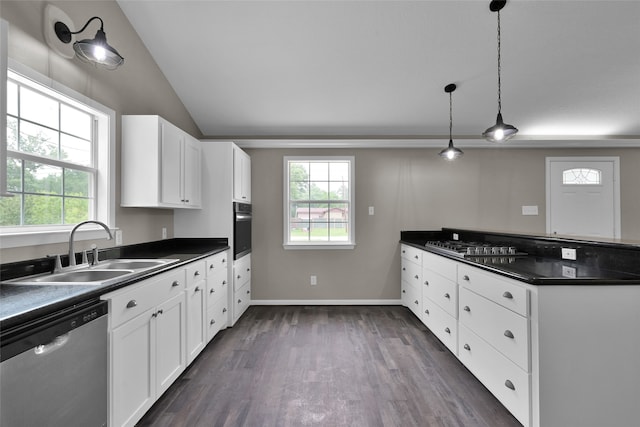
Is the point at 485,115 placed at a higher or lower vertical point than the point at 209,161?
higher

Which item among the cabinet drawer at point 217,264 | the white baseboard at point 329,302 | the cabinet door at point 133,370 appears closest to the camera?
the cabinet door at point 133,370

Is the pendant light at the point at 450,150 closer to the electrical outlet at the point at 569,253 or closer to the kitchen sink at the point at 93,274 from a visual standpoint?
the electrical outlet at the point at 569,253

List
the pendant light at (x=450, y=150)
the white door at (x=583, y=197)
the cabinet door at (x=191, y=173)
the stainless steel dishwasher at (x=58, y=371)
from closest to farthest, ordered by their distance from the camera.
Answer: the stainless steel dishwasher at (x=58, y=371)
the cabinet door at (x=191, y=173)
the pendant light at (x=450, y=150)
the white door at (x=583, y=197)

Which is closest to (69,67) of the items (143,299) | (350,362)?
(143,299)

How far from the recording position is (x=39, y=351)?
1066mm

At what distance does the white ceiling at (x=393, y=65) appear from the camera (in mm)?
2459

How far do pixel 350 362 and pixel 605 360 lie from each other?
165 centimetres

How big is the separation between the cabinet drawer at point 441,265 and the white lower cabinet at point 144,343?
7.23ft

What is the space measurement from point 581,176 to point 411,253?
9.61 ft

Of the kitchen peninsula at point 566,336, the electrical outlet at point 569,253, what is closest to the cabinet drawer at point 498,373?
the kitchen peninsula at point 566,336

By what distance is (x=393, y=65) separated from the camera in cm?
297

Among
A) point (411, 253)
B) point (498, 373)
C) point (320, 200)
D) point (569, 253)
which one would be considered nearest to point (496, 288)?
point (498, 373)

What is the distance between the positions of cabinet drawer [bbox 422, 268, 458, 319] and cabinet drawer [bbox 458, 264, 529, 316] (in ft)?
0.59

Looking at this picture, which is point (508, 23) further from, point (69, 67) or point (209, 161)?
point (69, 67)
